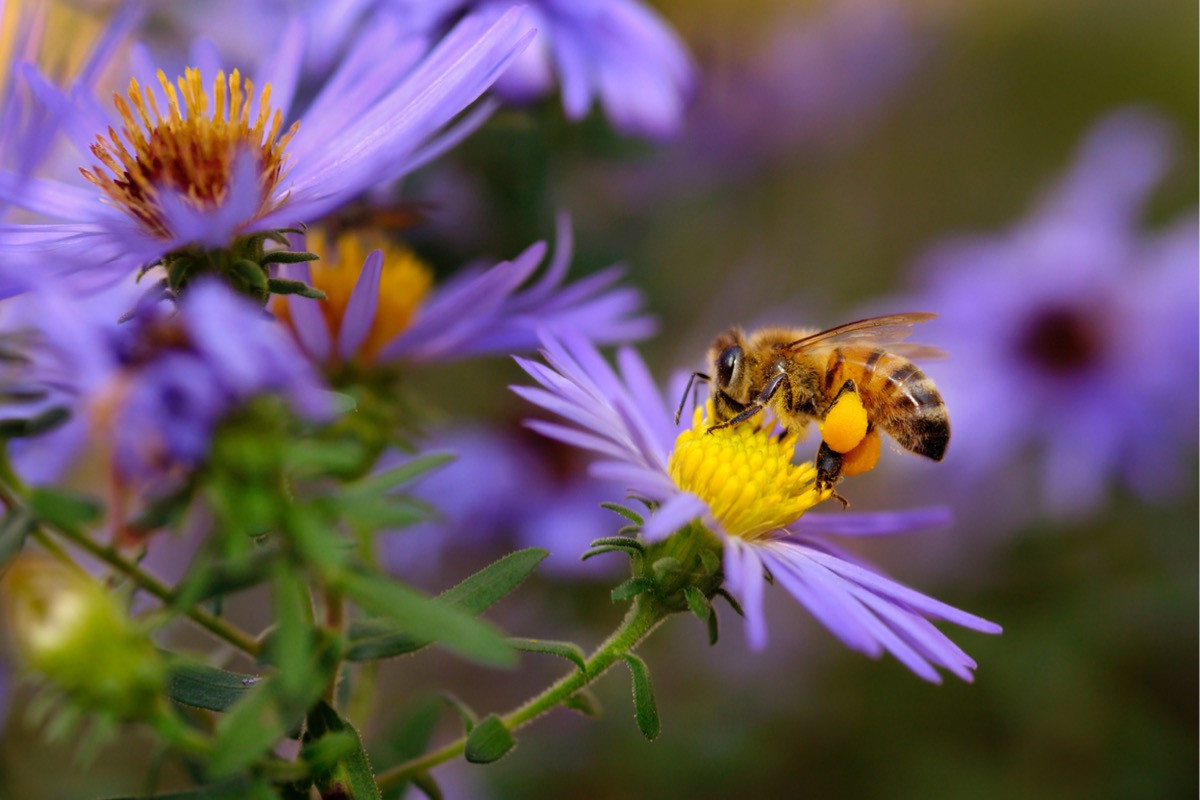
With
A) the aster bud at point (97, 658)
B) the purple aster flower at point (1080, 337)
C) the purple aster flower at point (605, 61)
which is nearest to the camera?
the aster bud at point (97, 658)

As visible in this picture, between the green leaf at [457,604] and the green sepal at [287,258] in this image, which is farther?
the green sepal at [287,258]

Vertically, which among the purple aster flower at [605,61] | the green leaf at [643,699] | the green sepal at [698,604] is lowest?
the green leaf at [643,699]

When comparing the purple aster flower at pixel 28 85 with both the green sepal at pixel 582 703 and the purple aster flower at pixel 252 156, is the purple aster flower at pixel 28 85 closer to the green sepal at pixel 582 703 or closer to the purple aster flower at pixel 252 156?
the purple aster flower at pixel 252 156

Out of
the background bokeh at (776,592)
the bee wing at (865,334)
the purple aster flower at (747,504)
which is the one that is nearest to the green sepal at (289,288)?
the purple aster flower at (747,504)

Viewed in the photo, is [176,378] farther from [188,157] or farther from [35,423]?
[188,157]

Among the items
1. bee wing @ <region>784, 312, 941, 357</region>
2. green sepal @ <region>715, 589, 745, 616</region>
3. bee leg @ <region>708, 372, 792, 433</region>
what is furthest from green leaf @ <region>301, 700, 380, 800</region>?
bee wing @ <region>784, 312, 941, 357</region>

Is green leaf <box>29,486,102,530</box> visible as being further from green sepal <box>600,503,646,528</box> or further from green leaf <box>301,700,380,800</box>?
green sepal <box>600,503,646,528</box>

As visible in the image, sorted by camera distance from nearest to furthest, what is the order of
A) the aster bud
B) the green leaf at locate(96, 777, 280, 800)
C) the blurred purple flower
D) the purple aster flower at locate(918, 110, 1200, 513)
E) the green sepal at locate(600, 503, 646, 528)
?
the aster bud < the green leaf at locate(96, 777, 280, 800) < the green sepal at locate(600, 503, 646, 528) < the blurred purple flower < the purple aster flower at locate(918, 110, 1200, 513)

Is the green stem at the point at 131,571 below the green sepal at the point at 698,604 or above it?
below
